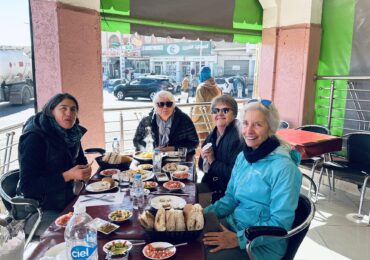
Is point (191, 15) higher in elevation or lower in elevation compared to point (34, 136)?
higher

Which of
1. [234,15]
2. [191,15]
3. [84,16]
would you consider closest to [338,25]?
[234,15]

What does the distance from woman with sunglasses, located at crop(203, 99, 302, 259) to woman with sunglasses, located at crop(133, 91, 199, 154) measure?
1.24m

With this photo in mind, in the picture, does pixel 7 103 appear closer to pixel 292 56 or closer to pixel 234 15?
pixel 234 15

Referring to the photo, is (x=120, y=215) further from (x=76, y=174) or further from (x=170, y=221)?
(x=76, y=174)

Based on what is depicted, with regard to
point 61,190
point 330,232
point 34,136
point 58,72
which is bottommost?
point 330,232

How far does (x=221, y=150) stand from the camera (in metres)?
2.42

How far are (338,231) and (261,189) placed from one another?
6.16ft

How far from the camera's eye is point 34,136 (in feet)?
6.53

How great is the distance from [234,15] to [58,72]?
2932 millimetres

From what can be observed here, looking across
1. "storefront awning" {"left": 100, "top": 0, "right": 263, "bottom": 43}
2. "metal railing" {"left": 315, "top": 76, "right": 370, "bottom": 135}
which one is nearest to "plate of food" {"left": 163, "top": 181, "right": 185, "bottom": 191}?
"storefront awning" {"left": 100, "top": 0, "right": 263, "bottom": 43}

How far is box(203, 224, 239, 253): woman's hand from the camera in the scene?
1541 millimetres

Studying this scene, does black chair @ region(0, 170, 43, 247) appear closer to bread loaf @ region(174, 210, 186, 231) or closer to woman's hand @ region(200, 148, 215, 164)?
bread loaf @ region(174, 210, 186, 231)

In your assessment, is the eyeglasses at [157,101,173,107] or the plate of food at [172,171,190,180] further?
the eyeglasses at [157,101,173,107]

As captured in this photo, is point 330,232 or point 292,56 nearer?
point 330,232
